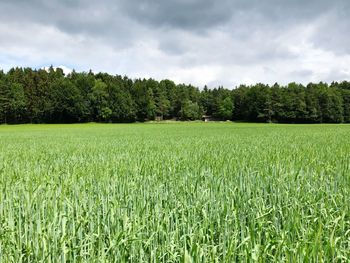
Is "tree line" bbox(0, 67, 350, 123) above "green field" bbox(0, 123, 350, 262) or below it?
above

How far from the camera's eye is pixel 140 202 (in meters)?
3.99

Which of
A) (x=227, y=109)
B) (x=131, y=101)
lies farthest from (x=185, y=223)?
(x=227, y=109)

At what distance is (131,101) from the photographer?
9494 centimetres

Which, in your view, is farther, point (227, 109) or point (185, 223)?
point (227, 109)

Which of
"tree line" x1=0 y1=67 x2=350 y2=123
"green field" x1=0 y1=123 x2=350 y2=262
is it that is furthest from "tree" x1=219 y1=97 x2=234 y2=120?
"green field" x1=0 y1=123 x2=350 y2=262

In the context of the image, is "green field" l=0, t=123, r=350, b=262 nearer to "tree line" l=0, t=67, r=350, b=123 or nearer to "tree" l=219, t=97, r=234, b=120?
"tree line" l=0, t=67, r=350, b=123

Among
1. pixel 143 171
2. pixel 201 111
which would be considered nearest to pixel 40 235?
pixel 143 171

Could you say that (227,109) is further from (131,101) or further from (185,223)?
(185,223)

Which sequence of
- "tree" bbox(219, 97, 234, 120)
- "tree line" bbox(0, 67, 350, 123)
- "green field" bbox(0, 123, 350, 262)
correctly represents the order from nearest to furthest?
"green field" bbox(0, 123, 350, 262)
"tree line" bbox(0, 67, 350, 123)
"tree" bbox(219, 97, 234, 120)

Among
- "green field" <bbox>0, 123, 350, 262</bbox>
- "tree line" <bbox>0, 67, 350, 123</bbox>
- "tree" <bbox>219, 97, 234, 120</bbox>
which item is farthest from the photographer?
"tree" <bbox>219, 97, 234, 120</bbox>

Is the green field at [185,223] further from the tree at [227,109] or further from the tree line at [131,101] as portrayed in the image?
the tree at [227,109]

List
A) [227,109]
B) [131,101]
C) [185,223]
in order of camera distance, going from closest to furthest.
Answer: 1. [185,223]
2. [131,101]
3. [227,109]

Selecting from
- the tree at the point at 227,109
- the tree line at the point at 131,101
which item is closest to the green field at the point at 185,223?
the tree line at the point at 131,101

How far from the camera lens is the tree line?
3273 inches
